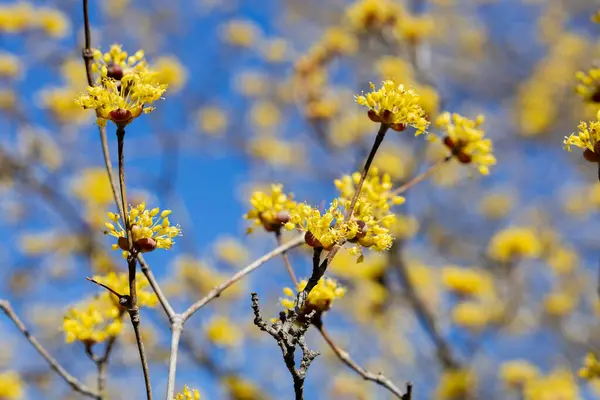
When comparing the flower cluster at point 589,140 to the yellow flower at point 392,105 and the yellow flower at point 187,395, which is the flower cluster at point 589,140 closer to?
the yellow flower at point 392,105

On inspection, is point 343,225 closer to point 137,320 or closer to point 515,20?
point 137,320

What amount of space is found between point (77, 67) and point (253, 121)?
3.21m

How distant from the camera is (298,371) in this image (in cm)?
140

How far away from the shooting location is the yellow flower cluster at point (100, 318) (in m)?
2.05

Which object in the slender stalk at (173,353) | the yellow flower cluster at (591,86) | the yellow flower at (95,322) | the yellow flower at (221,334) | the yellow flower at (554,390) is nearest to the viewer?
the slender stalk at (173,353)

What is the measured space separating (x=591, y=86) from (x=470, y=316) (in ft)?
11.0

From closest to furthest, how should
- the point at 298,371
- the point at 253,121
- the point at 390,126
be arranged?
the point at 298,371, the point at 390,126, the point at 253,121

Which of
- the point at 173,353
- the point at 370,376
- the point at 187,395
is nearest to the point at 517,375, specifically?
the point at 370,376

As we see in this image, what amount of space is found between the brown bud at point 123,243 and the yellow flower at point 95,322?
55 centimetres

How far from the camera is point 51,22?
19.0 feet

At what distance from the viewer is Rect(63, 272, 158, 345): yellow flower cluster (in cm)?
205

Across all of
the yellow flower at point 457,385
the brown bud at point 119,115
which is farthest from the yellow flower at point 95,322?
the yellow flower at point 457,385

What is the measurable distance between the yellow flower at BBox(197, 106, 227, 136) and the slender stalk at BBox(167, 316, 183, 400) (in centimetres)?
684

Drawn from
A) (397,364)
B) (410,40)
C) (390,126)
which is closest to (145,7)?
(410,40)
